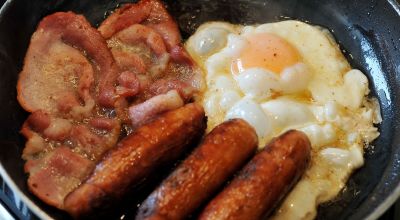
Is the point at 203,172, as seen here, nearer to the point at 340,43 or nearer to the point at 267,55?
the point at 267,55

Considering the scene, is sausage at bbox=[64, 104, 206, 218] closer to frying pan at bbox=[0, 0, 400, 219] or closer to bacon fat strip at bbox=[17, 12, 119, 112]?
frying pan at bbox=[0, 0, 400, 219]

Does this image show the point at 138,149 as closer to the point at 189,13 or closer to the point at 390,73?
the point at 189,13

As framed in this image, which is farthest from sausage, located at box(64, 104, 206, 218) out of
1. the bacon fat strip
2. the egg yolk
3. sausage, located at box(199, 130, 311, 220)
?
the egg yolk

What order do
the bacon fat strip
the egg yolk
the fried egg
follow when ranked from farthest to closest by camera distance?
1. the egg yolk
2. the bacon fat strip
3. the fried egg

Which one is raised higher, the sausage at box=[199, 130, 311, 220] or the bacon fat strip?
the bacon fat strip

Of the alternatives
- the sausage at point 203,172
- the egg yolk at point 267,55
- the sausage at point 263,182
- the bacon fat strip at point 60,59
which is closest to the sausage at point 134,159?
the sausage at point 203,172

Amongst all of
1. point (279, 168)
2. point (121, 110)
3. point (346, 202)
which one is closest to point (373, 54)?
point (346, 202)

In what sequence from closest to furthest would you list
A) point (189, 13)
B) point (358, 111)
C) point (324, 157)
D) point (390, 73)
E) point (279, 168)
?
1. point (279, 168)
2. point (324, 157)
3. point (358, 111)
4. point (390, 73)
5. point (189, 13)
